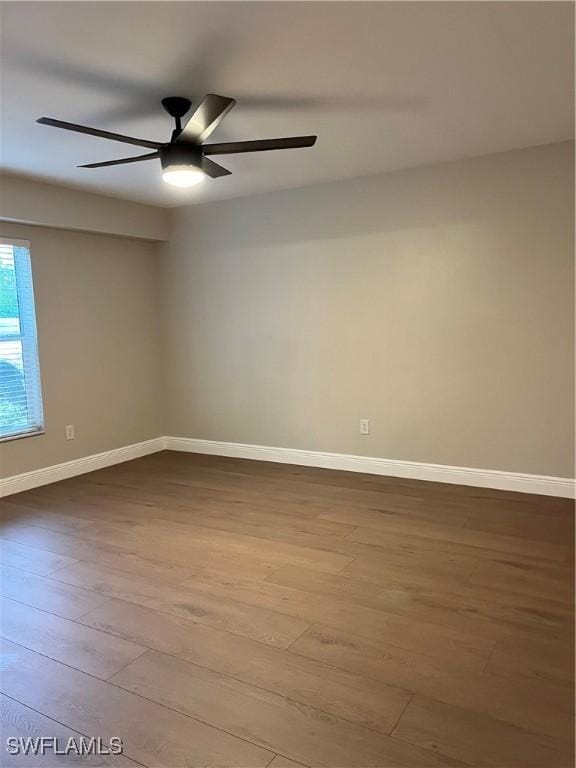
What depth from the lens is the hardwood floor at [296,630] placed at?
173 centimetres

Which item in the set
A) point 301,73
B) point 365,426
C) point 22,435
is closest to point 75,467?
point 22,435

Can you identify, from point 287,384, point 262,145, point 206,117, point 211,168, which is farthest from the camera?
point 287,384

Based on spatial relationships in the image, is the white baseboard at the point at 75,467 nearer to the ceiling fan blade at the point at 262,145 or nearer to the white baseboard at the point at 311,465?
the white baseboard at the point at 311,465

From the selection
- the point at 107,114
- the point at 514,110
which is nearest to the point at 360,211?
the point at 514,110

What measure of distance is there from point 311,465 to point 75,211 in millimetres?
2881

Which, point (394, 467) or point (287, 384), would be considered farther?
point (287, 384)

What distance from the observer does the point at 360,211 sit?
4.35 m

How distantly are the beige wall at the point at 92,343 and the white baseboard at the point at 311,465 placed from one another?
0.09 meters

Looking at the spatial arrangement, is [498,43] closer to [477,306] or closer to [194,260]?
[477,306]

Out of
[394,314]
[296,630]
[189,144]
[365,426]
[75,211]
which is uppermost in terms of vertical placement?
[75,211]

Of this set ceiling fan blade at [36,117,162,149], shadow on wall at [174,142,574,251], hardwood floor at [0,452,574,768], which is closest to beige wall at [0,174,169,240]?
shadow on wall at [174,142,574,251]

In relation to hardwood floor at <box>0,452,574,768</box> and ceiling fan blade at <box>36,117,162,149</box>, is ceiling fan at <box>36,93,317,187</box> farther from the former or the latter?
hardwood floor at <box>0,452,574,768</box>

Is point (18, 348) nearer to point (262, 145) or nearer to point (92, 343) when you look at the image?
point (92, 343)

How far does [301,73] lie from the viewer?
7.89 feet
